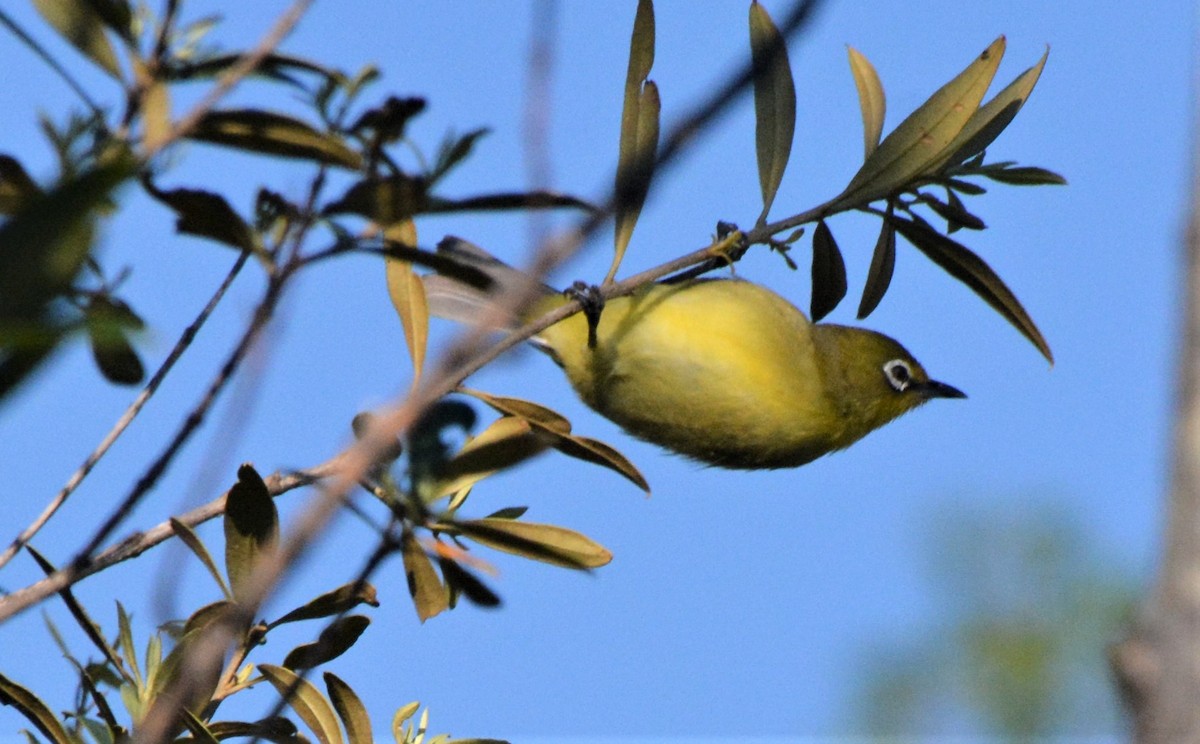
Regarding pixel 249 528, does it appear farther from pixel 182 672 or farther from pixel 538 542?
pixel 538 542

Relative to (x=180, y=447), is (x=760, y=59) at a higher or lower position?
higher

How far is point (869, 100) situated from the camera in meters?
2.82

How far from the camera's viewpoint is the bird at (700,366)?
13.3 ft

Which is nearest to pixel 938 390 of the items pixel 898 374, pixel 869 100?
pixel 898 374

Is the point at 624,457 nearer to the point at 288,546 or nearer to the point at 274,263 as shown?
the point at 274,263

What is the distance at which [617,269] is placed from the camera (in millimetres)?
2771

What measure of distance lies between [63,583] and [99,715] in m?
0.34

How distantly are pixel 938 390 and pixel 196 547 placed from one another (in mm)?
3336

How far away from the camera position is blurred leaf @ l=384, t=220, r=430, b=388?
2.57 m

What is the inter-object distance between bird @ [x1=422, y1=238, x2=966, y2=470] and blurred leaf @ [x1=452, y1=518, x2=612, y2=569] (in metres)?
1.64

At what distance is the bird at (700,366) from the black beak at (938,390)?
20.1 inches

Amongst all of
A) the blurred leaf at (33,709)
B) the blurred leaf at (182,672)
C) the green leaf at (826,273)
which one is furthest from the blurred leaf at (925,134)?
the blurred leaf at (33,709)

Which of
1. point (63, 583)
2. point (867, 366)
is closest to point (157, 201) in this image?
point (63, 583)

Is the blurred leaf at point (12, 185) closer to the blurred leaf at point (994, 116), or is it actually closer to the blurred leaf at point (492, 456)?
the blurred leaf at point (492, 456)
